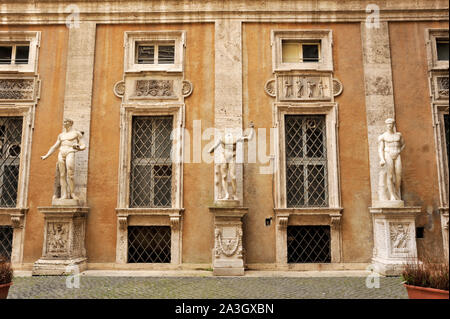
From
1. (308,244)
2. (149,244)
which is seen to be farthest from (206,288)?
(308,244)

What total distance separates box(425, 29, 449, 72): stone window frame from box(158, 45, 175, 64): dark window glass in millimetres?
6560

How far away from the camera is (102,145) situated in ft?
31.1

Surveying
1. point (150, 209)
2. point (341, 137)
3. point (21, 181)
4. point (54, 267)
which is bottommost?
point (54, 267)

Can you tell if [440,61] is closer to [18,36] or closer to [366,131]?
[366,131]

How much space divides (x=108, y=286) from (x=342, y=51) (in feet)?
25.7

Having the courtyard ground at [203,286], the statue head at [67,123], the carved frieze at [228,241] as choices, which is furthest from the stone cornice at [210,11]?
the courtyard ground at [203,286]

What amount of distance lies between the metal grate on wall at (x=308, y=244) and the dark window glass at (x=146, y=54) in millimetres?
5652

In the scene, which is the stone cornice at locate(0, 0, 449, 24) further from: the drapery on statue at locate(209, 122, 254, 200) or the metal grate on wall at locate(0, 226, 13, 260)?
the metal grate on wall at locate(0, 226, 13, 260)

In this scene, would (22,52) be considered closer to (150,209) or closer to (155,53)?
(155,53)

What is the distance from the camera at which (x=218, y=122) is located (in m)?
9.44

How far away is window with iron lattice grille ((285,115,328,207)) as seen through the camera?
30.9ft

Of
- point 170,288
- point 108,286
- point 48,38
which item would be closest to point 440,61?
point 170,288

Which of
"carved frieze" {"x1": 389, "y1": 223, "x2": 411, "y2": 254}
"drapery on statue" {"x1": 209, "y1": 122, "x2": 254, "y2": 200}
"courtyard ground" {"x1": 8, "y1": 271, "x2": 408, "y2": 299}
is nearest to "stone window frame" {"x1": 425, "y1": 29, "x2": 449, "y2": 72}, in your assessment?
"carved frieze" {"x1": 389, "y1": 223, "x2": 411, "y2": 254}

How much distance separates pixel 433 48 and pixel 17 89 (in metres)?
10.7
